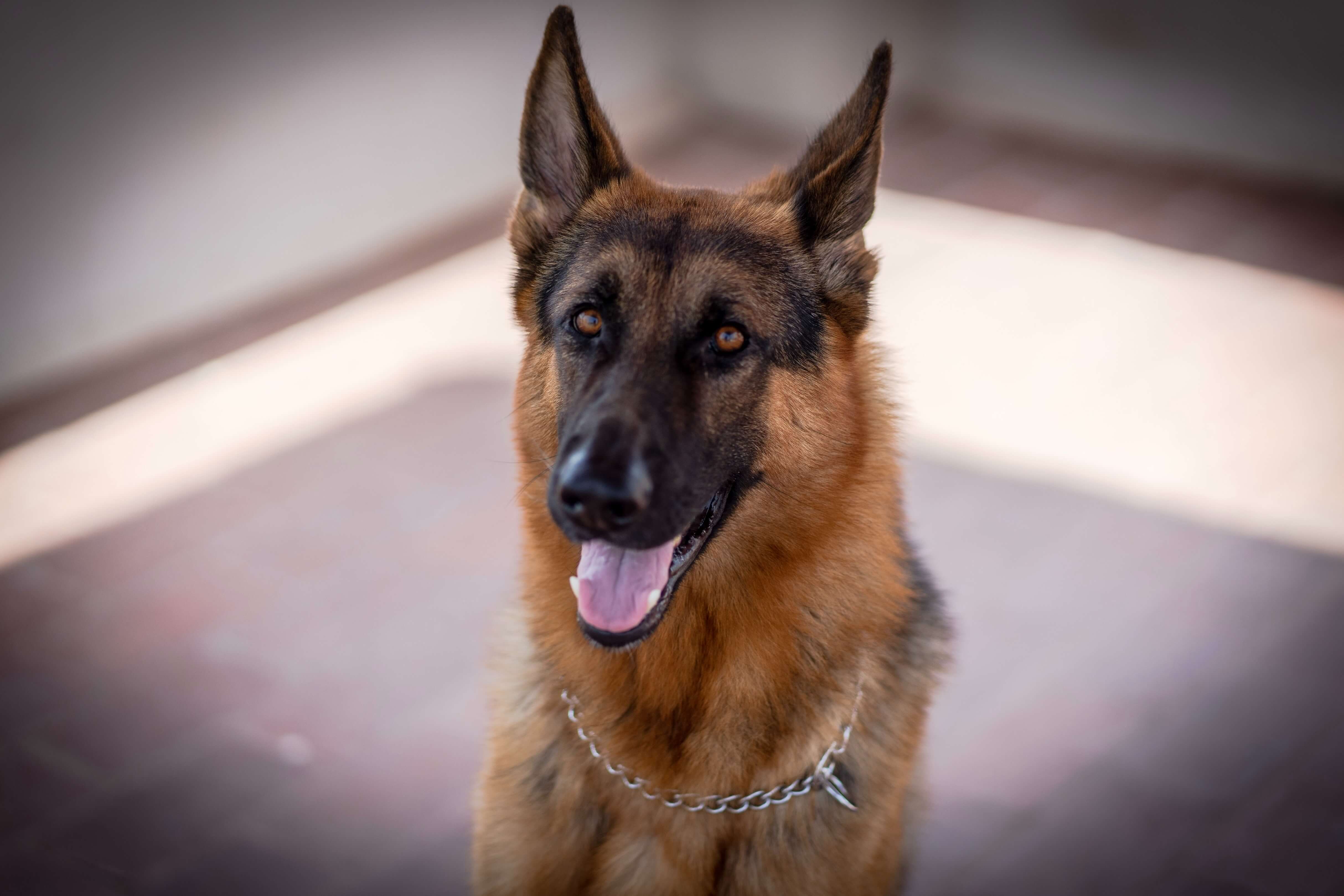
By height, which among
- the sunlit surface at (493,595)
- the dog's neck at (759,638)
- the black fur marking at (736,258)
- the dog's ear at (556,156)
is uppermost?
the dog's ear at (556,156)

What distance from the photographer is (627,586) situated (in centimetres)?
242

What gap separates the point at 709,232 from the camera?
2.57 meters

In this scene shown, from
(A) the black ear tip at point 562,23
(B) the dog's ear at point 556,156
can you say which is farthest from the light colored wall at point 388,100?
(A) the black ear tip at point 562,23

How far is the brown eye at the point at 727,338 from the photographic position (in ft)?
8.25

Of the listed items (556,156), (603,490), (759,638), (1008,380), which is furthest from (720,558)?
(1008,380)

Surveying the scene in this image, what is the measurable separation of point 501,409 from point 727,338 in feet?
10.7

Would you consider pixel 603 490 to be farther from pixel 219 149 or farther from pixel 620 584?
pixel 219 149

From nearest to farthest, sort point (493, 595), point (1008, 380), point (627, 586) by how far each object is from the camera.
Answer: point (627, 586)
point (493, 595)
point (1008, 380)

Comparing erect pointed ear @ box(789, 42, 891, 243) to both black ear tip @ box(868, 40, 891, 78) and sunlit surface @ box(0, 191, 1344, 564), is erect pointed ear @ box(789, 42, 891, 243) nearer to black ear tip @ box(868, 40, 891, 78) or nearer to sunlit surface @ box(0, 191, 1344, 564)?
black ear tip @ box(868, 40, 891, 78)

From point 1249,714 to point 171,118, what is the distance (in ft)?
17.6

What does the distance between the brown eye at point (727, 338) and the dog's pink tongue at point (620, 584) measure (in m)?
0.43

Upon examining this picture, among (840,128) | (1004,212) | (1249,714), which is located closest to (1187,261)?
(1004,212)

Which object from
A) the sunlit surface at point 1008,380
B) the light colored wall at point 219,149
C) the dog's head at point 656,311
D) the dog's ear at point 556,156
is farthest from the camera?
the light colored wall at point 219,149

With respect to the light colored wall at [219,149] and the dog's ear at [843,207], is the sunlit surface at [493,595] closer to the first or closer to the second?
the dog's ear at [843,207]
